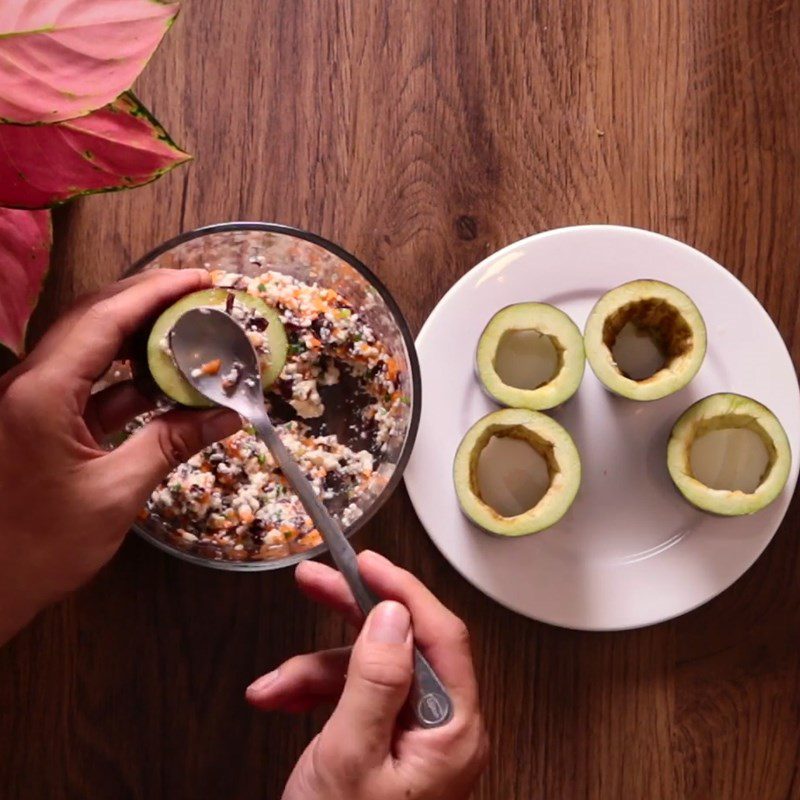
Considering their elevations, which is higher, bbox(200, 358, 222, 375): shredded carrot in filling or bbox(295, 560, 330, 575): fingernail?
bbox(200, 358, 222, 375): shredded carrot in filling

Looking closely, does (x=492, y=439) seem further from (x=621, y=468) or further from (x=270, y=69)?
(x=270, y=69)

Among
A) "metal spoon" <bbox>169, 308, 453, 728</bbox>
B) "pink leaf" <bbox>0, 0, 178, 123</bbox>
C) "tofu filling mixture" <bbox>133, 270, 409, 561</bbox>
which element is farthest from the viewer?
"tofu filling mixture" <bbox>133, 270, 409, 561</bbox>

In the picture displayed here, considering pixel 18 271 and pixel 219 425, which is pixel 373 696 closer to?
pixel 219 425

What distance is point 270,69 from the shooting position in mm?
1105

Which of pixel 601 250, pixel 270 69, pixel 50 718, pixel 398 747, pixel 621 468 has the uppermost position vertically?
pixel 270 69

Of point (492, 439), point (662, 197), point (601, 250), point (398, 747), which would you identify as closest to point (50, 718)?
point (398, 747)

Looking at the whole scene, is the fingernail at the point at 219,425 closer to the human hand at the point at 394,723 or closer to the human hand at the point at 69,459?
the human hand at the point at 69,459

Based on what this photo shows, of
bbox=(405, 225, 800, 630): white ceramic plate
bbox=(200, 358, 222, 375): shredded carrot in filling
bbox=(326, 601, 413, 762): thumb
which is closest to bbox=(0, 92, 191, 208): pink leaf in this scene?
bbox=(200, 358, 222, 375): shredded carrot in filling

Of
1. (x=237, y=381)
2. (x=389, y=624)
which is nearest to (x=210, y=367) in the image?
(x=237, y=381)

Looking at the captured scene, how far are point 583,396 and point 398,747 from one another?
1.47 feet

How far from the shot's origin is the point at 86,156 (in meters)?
0.89

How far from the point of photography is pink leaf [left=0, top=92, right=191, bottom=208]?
867mm

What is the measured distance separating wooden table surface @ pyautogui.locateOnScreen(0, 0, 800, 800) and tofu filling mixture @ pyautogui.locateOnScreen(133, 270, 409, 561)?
0.08 metres

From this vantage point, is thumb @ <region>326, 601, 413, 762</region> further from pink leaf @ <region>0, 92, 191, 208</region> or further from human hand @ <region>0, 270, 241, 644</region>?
pink leaf @ <region>0, 92, 191, 208</region>
